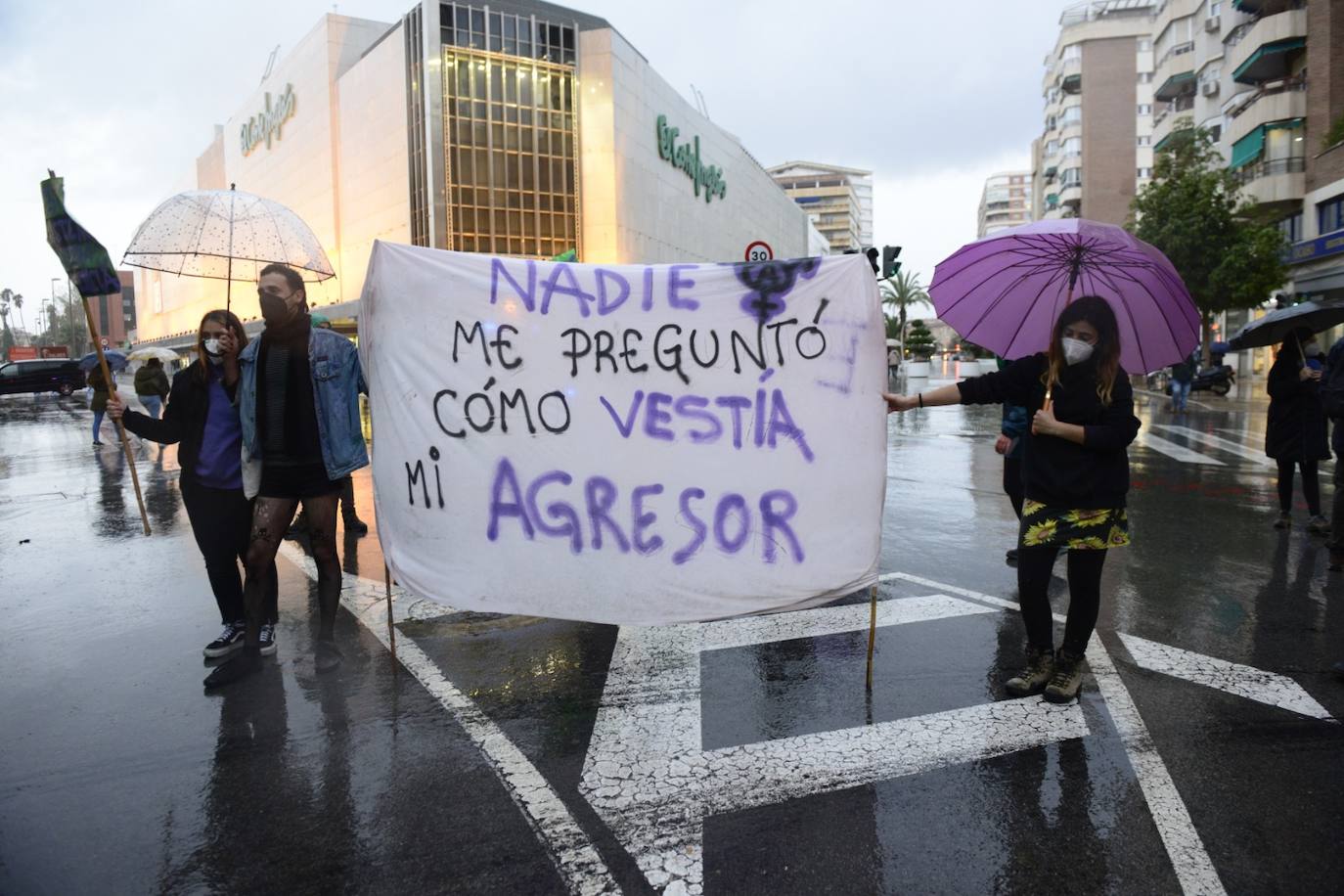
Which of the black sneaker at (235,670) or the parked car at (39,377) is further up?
the parked car at (39,377)

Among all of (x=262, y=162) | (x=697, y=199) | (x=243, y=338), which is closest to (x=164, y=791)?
(x=243, y=338)

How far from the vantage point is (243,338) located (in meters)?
4.54

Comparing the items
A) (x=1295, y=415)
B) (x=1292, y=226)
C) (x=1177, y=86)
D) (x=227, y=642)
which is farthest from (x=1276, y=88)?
(x=227, y=642)

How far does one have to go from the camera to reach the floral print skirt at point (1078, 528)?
12.5 ft

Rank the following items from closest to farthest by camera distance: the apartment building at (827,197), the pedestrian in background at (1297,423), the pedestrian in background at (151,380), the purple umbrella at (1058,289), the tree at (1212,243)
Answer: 1. the purple umbrella at (1058,289)
2. the pedestrian in background at (1297,423)
3. the pedestrian in background at (151,380)
4. the tree at (1212,243)
5. the apartment building at (827,197)

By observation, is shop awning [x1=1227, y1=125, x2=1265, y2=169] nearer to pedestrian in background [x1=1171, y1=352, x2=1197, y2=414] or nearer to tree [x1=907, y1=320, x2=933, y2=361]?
pedestrian in background [x1=1171, y1=352, x2=1197, y2=414]

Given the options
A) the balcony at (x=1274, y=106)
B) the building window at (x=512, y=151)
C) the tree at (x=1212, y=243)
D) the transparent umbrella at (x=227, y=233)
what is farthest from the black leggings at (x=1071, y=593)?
the building window at (x=512, y=151)

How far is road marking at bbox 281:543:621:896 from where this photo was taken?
8.77 ft

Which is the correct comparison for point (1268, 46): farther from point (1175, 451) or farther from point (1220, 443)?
point (1175, 451)

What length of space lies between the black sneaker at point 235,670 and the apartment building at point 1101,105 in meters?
74.2

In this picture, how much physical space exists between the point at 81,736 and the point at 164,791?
792 mm

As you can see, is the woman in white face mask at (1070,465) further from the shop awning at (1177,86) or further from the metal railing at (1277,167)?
the shop awning at (1177,86)

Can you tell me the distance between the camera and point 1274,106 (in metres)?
34.8

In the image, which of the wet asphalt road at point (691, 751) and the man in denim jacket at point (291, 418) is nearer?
the wet asphalt road at point (691, 751)
